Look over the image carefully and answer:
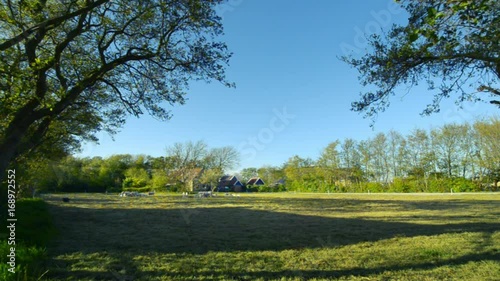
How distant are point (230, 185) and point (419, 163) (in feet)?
147

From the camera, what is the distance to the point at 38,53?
7.28 metres

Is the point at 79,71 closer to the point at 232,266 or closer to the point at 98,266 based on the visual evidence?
the point at 98,266

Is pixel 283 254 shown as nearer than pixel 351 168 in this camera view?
Yes

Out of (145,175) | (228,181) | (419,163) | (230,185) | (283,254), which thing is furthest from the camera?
(228,181)

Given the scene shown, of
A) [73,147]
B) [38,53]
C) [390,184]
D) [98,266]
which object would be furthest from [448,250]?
[390,184]

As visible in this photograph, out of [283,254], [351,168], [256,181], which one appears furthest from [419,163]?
[256,181]

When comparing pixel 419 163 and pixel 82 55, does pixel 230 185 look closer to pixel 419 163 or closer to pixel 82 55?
pixel 419 163

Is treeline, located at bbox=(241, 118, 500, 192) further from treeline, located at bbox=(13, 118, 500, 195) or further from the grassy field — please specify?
the grassy field

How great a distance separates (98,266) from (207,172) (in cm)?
4342

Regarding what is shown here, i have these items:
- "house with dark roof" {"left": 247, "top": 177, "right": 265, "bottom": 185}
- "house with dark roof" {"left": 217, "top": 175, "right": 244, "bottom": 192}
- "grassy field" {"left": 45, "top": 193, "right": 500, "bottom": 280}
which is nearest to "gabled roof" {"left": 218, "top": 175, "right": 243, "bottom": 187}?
"house with dark roof" {"left": 217, "top": 175, "right": 244, "bottom": 192}

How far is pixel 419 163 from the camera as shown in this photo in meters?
39.9

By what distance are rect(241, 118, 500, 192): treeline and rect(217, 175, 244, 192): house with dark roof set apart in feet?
72.0

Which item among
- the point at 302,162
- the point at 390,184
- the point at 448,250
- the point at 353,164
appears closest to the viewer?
the point at 448,250

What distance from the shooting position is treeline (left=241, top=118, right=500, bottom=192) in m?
33.8
